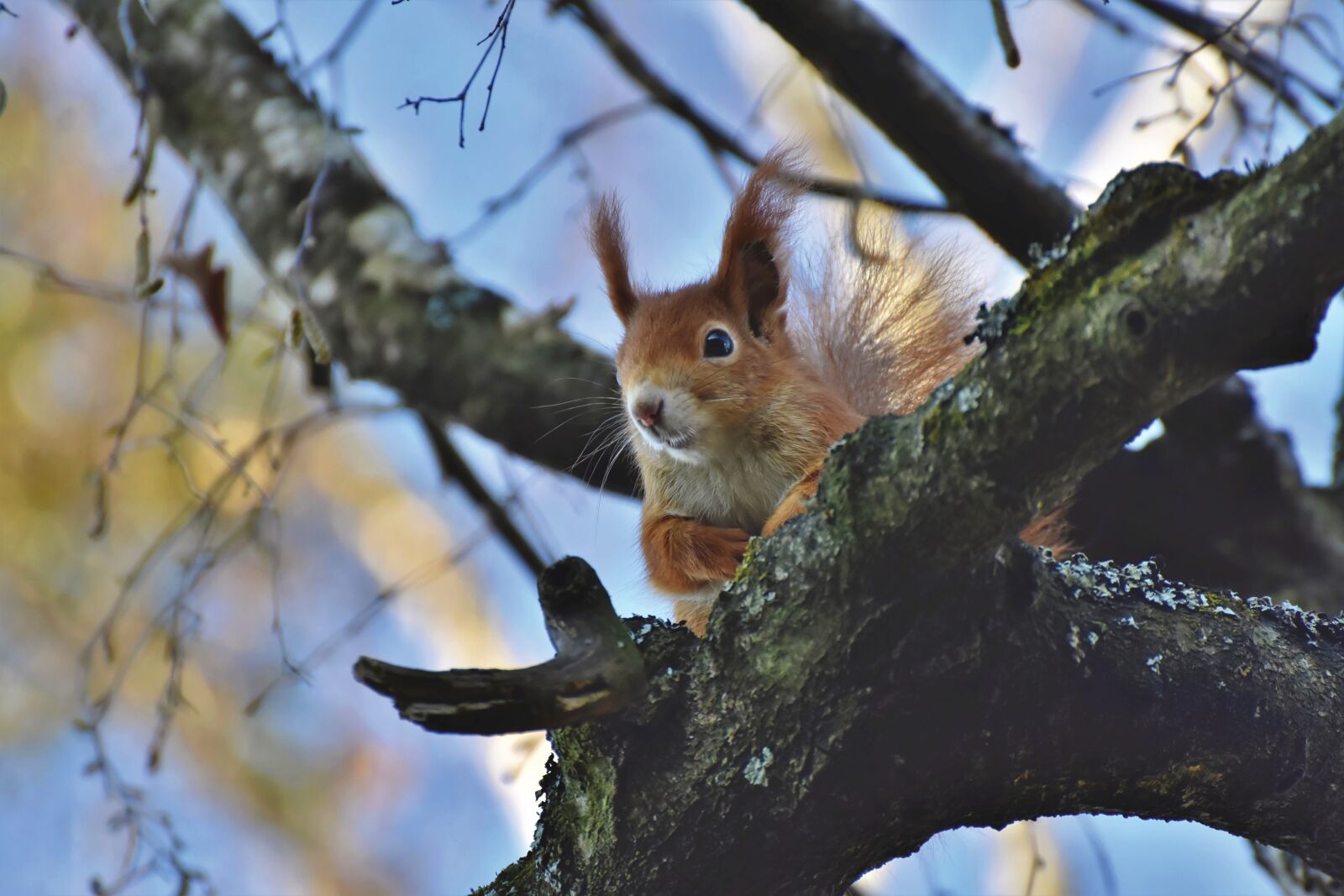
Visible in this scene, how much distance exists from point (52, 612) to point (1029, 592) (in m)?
5.43

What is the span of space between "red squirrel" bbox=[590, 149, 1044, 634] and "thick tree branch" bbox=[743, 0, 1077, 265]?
7.8 inches

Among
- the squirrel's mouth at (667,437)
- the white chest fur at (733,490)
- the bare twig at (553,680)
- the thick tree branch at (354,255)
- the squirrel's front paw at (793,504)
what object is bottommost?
the bare twig at (553,680)

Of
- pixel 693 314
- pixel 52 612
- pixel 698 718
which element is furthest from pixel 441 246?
pixel 52 612

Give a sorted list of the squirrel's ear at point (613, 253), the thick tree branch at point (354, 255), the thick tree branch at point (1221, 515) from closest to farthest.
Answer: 1. the squirrel's ear at point (613, 253)
2. the thick tree branch at point (1221, 515)
3. the thick tree branch at point (354, 255)

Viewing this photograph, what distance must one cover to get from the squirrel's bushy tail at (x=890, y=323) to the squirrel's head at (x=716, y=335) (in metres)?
0.24

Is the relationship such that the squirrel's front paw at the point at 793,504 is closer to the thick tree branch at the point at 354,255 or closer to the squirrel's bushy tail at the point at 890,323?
the squirrel's bushy tail at the point at 890,323

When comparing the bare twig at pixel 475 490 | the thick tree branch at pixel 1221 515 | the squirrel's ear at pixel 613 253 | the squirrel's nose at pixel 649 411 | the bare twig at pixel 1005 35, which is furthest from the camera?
the bare twig at pixel 475 490

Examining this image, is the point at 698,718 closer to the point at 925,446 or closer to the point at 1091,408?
the point at 925,446

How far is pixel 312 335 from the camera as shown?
1.99m

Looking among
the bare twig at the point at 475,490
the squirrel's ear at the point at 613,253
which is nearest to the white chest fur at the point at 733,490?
the squirrel's ear at the point at 613,253

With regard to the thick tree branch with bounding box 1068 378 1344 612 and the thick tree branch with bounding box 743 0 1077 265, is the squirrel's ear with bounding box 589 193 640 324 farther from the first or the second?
the thick tree branch with bounding box 1068 378 1344 612

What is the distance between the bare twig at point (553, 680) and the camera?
1.12 m

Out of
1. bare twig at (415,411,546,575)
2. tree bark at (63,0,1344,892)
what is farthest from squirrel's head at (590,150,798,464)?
tree bark at (63,0,1344,892)

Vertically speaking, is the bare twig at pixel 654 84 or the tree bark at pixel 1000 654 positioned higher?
the bare twig at pixel 654 84
